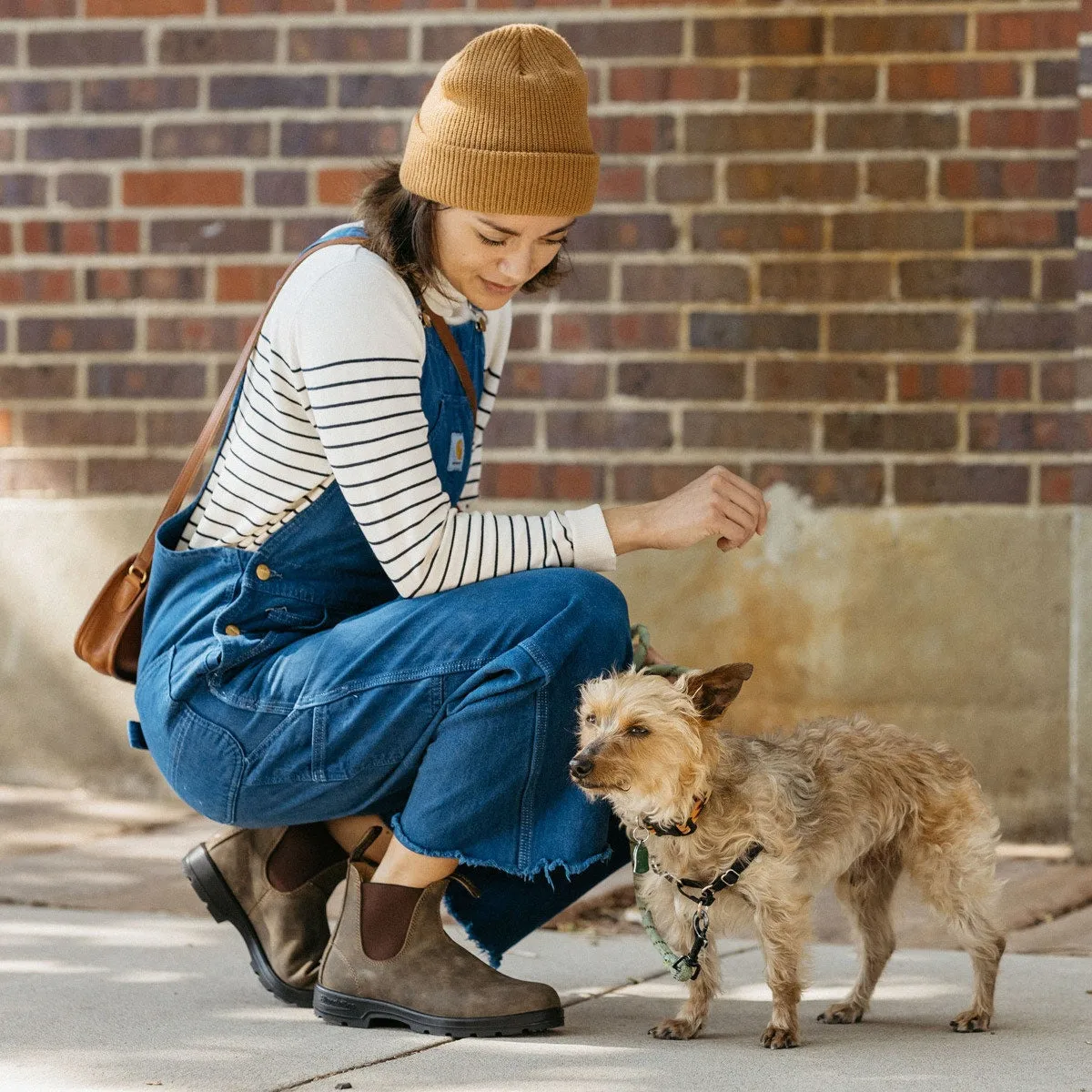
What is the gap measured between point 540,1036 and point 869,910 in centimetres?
80

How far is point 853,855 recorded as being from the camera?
327 cm

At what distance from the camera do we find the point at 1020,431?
17.1ft

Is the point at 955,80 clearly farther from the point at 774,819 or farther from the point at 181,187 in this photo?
the point at 774,819

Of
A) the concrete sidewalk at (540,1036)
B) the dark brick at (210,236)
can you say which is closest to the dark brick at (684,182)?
the dark brick at (210,236)

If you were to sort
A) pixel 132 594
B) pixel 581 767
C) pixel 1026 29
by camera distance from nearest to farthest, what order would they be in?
pixel 581 767 < pixel 132 594 < pixel 1026 29

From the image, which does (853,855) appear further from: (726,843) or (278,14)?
(278,14)

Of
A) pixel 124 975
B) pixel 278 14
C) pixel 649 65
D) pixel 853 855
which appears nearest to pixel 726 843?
pixel 853 855

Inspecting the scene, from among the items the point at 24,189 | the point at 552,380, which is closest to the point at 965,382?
the point at 552,380

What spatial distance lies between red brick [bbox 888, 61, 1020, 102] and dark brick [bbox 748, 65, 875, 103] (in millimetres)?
85

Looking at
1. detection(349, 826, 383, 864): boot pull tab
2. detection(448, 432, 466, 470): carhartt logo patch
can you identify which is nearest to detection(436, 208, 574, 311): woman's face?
detection(448, 432, 466, 470): carhartt logo patch

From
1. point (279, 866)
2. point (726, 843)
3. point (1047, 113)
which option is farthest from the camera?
point (1047, 113)

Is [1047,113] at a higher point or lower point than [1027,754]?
higher

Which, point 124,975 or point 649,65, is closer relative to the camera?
point 124,975

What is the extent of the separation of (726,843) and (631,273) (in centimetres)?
270
